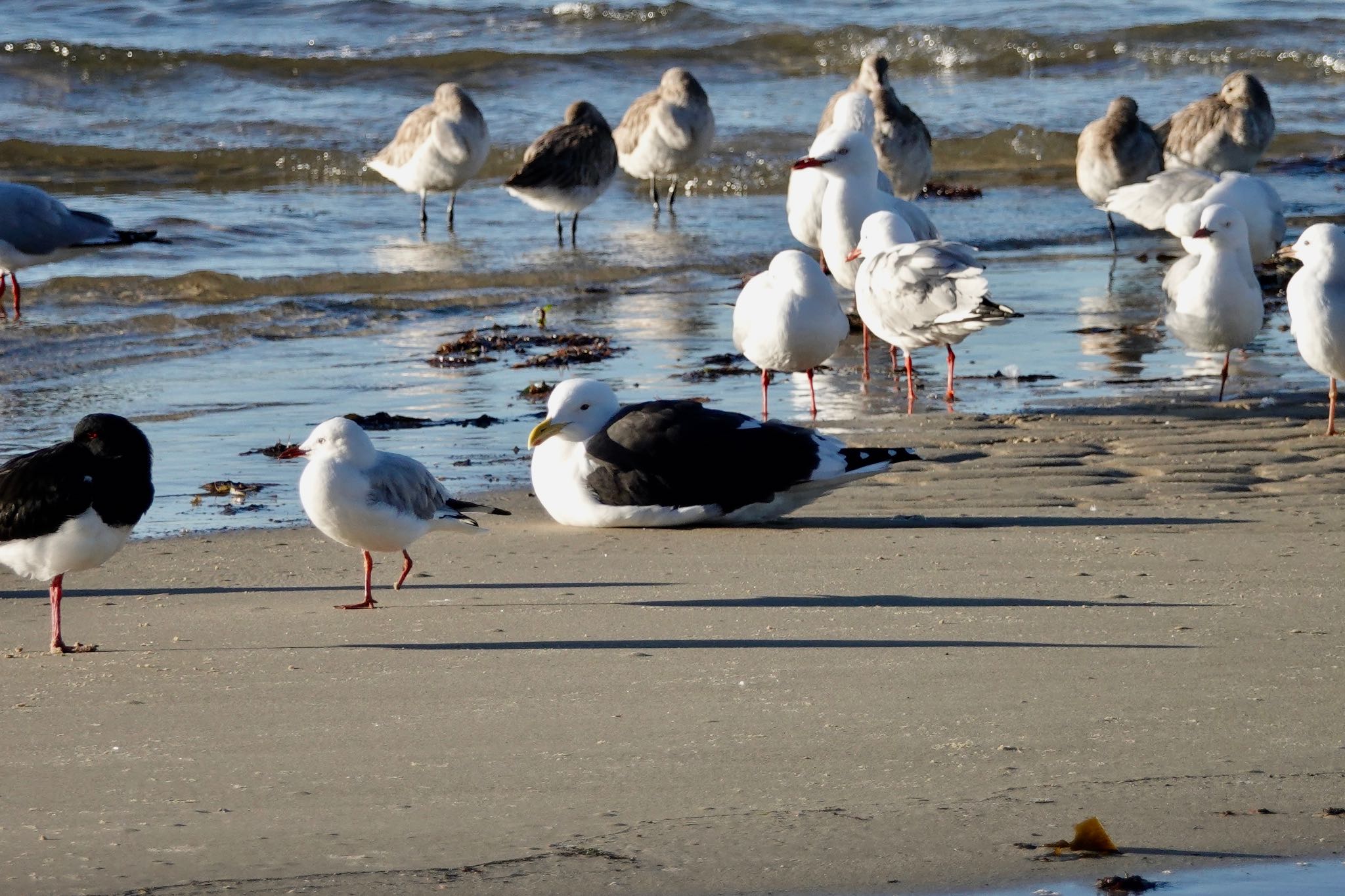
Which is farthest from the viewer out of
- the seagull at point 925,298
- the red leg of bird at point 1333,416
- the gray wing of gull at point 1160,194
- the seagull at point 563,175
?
the seagull at point 563,175

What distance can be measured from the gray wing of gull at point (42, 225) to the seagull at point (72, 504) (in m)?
8.51

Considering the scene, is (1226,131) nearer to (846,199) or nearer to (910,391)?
(846,199)

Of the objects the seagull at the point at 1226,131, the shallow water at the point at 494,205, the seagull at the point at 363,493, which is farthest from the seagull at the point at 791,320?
the seagull at the point at 1226,131

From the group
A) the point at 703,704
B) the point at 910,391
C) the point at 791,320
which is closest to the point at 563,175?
the point at 910,391

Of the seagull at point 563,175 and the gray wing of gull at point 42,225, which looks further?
the seagull at point 563,175

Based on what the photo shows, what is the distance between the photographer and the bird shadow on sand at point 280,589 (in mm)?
5891

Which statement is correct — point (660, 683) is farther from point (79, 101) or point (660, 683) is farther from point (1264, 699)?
point (79, 101)

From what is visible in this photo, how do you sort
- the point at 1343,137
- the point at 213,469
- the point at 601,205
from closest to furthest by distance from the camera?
1. the point at 213,469
2. the point at 601,205
3. the point at 1343,137

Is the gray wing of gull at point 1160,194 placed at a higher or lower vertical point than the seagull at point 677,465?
higher

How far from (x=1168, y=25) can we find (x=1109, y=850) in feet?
91.9

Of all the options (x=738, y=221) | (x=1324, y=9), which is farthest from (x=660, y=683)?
(x=1324, y=9)

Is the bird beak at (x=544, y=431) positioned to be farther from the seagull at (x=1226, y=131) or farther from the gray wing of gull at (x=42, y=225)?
the seagull at (x=1226, y=131)

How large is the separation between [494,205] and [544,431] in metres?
12.5

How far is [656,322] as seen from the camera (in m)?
11.7
